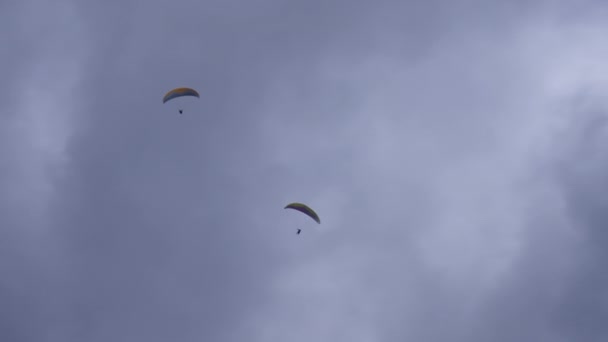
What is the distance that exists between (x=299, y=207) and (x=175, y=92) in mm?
30125

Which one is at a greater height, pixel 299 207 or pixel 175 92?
pixel 175 92

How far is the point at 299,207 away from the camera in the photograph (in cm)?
10294

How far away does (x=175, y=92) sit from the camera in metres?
108
